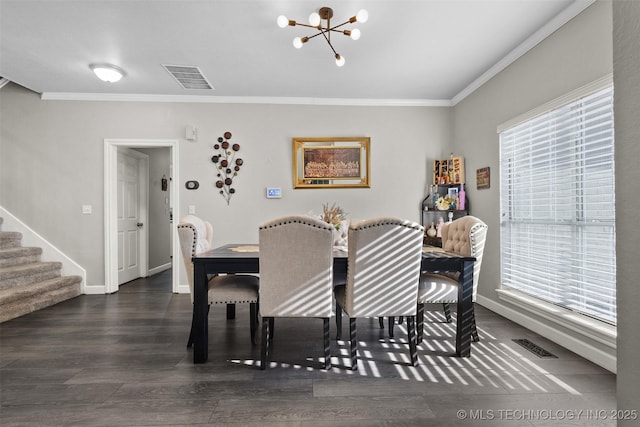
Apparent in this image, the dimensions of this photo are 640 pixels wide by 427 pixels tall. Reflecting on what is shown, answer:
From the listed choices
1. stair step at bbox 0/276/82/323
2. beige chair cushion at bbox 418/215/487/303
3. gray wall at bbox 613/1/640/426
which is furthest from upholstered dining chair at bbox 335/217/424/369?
stair step at bbox 0/276/82/323

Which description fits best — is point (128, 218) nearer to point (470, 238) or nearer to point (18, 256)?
point (18, 256)

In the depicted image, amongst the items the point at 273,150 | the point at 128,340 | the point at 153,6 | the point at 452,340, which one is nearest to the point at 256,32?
the point at 153,6

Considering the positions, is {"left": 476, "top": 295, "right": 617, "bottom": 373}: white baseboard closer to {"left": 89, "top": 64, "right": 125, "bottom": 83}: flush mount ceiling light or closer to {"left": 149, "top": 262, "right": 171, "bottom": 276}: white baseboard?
{"left": 89, "top": 64, "right": 125, "bottom": 83}: flush mount ceiling light

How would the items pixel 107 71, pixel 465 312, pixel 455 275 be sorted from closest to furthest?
pixel 465 312 < pixel 455 275 < pixel 107 71

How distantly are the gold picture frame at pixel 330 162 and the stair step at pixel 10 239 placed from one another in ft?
11.7

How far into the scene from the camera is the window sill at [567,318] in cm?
215

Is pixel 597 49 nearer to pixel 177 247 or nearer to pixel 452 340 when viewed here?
pixel 452 340

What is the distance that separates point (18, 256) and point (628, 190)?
540 cm

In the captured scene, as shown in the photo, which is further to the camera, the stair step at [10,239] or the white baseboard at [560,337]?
the stair step at [10,239]

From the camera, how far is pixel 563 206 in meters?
2.61

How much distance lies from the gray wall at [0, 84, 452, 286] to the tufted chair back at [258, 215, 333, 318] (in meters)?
2.34

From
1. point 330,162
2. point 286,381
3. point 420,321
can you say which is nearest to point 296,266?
point 286,381

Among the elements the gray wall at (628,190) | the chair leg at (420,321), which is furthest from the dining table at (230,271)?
the gray wall at (628,190)

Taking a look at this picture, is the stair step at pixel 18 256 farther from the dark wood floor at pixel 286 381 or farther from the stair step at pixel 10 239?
the dark wood floor at pixel 286 381
